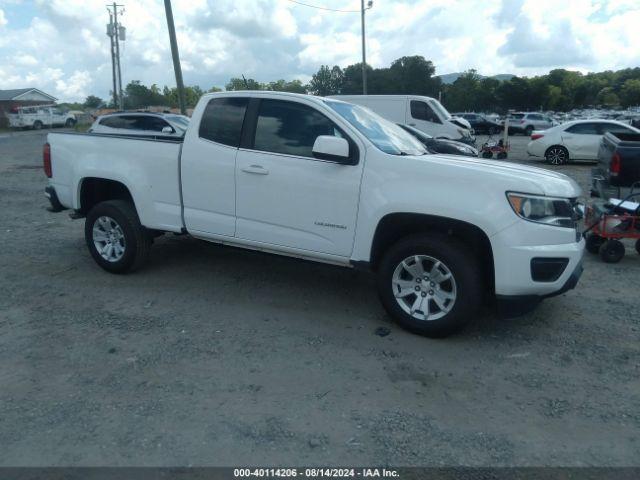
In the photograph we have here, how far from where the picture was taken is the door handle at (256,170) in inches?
189

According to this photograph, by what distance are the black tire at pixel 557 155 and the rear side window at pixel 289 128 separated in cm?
1442

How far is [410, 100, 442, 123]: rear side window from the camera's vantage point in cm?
1794

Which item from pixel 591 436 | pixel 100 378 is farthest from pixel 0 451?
pixel 591 436

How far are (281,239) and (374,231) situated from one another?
3.00 ft

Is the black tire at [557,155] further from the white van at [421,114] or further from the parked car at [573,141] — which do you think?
the white van at [421,114]

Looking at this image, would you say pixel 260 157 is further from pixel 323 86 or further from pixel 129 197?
pixel 323 86

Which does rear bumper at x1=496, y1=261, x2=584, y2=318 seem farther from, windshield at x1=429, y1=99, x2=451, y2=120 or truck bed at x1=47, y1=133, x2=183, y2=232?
windshield at x1=429, y1=99, x2=451, y2=120

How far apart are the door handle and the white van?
13.5 m

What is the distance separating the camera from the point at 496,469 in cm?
285

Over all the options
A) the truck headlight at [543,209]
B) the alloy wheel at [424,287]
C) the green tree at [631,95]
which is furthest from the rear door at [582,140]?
the green tree at [631,95]

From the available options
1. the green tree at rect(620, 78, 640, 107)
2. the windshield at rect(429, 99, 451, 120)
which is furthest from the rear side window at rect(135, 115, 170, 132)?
the green tree at rect(620, 78, 640, 107)

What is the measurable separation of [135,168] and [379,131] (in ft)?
8.29

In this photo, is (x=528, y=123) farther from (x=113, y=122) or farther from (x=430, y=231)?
(x=430, y=231)

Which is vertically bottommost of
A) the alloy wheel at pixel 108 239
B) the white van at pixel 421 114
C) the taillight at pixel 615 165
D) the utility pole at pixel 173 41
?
the alloy wheel at pixel 108 239
